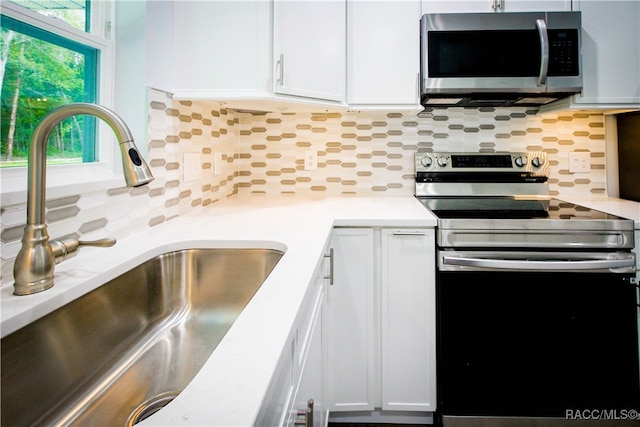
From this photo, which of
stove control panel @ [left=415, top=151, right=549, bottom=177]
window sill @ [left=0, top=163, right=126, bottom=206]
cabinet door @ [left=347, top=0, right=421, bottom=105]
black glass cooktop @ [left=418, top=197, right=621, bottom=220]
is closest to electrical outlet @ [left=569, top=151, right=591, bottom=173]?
stove control panel @ [left=415, top=151, right=549, bottom=177]

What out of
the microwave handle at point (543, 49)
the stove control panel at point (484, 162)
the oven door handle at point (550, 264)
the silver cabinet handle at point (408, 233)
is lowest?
the oven door handle at point (550, 264)

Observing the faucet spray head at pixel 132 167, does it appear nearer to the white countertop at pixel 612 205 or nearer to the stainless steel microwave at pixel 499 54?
the stainless steel microwave at pixel 499 54

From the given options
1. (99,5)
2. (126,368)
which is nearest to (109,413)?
(126,368)

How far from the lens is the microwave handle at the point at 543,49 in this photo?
168 centimetres

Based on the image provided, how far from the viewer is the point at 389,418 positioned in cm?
168

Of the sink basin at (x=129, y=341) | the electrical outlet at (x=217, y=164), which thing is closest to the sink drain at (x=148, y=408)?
the sink basin at (x=129, y=341)

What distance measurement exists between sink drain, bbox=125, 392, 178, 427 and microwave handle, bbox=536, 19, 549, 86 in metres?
1.87

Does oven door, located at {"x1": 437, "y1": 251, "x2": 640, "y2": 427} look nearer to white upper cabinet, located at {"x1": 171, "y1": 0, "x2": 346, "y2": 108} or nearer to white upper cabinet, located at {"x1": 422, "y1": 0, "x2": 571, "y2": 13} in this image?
white upper cabinet, located at {"x1": 171, "y1": 0, "x2": 346, "y2": 108}

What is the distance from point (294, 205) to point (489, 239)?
34.6 inches

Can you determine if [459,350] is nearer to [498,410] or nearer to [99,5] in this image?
[498,410]

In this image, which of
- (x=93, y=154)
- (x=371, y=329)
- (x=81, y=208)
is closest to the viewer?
(x=81, y=208)

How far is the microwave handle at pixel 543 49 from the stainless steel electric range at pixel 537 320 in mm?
661

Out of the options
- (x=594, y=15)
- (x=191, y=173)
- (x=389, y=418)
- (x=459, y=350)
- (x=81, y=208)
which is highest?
(x=594, y=15)

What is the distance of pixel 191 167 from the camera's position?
1628 mm
